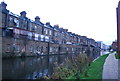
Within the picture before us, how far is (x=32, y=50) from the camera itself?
31.3 meters

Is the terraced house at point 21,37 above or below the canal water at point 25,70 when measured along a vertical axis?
above

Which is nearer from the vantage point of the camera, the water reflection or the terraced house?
the water reflection

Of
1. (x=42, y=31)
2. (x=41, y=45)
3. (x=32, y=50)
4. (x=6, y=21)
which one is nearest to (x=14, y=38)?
(x=6, y=21)

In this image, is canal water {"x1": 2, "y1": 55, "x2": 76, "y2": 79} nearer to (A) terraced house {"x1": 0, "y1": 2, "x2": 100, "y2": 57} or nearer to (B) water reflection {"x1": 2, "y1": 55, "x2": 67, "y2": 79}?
(B) water reflection {"x1": 2, "y1": 55, "x2": 67, "y2": 79}

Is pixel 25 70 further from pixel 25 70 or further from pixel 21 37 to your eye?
pixel 21 37

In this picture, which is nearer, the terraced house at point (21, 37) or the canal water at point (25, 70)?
the canal water at point (25, 70)

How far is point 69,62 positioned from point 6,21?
20505 mm

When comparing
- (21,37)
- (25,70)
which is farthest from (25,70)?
(21,37)

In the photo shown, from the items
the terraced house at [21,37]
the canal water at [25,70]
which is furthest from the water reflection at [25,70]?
the terraced house at [21,37]

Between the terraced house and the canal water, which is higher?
the terraced house

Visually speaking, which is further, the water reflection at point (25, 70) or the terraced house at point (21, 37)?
the terraced house at point (21, 37)

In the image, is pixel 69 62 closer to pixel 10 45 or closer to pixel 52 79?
pixel 52 79

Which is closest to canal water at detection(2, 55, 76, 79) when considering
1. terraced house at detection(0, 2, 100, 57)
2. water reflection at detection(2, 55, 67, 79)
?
water reflection at detection(2, 55, 67, 79)

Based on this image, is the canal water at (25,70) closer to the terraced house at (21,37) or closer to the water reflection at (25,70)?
the water reflection at (25,70)
